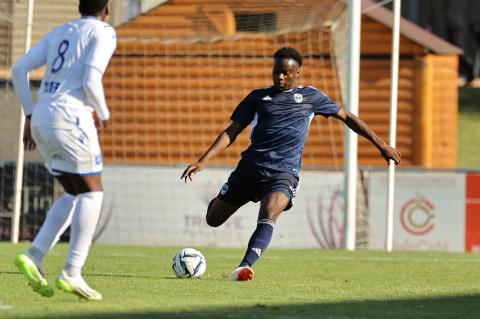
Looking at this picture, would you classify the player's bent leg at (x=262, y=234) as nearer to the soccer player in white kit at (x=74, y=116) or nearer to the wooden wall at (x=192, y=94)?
the soccer player in white kit at (x=74, y=116)

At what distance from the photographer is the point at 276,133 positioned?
1074 cm

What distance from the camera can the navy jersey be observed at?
1073cm

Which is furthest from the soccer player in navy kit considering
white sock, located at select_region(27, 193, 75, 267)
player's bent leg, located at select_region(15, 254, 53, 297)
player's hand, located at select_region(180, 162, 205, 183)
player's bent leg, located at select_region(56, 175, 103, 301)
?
player's bent leg, located at select_region(15, 254, 53, 297)

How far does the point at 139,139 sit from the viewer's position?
978 inches

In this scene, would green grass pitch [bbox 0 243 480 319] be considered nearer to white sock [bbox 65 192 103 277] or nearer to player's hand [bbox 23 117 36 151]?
white sock [bbox 65 192 103 277]

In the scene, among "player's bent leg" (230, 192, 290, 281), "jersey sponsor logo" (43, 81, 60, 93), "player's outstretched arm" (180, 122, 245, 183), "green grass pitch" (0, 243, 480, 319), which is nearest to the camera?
"green grass pitch" (0, 243, 480, 319)

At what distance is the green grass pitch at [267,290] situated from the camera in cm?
749

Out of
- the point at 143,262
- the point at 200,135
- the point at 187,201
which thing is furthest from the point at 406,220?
the point at 143,262

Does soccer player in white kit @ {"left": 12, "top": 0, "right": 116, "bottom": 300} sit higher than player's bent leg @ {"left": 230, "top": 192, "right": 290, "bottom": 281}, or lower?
higher

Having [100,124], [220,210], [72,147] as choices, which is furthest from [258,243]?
[72,147]

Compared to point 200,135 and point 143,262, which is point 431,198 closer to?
point 200,135

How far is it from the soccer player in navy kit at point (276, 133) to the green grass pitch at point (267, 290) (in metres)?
0.73

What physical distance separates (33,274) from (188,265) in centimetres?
276

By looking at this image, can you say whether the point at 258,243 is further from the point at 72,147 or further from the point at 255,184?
Answer: the point at 72,147
